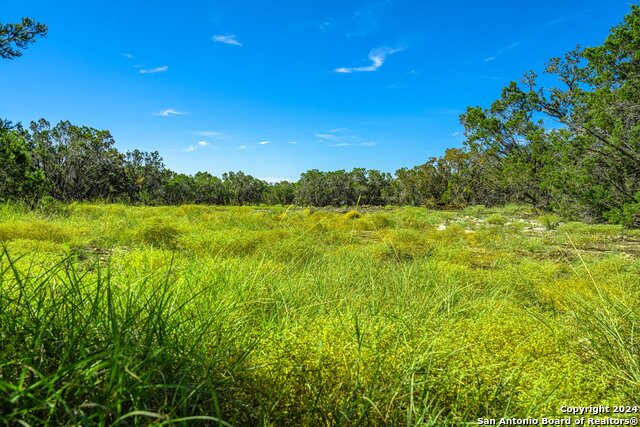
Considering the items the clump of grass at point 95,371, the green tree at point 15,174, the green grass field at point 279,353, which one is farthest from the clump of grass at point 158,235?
the green tree at point 15,174

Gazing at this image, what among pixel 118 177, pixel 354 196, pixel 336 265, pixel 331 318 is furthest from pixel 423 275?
pixel 354 196

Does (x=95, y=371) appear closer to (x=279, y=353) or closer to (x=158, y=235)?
(x=279, y=353)

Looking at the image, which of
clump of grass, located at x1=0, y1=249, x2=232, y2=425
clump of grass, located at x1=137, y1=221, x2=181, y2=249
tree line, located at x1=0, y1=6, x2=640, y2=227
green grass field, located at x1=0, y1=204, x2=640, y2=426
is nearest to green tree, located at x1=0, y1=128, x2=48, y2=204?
tree line, located at x1=0, y1=6, x2=640, y2=227

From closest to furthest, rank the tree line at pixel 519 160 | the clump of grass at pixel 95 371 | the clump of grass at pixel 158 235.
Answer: the clump of grass at pixel 95 371
the clump of grass at pixel 158 235
the tree line at pixel 519 160

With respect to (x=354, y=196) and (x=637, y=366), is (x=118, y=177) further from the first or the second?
(x=637, y=366)

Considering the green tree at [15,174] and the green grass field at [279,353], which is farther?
the green tree at [15,174]

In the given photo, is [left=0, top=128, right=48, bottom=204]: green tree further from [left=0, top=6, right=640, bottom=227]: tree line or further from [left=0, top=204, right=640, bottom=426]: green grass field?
[left=0, top=204, right=640, bottom=426]: green grass field

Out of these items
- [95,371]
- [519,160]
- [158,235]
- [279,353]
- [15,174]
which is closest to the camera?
[95,371]

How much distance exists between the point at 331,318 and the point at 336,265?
2.02 meters

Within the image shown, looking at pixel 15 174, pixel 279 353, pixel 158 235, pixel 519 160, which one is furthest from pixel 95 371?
pixel 519 160

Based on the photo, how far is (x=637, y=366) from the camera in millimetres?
1554

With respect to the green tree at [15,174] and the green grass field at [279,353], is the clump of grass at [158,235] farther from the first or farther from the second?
the green tree at [15,174]

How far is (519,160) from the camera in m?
17.0

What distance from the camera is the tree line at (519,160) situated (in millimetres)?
9492
